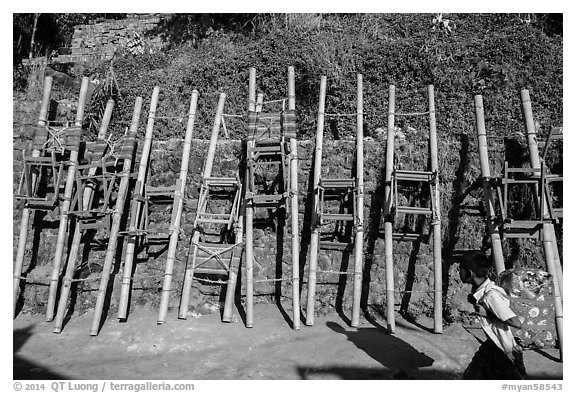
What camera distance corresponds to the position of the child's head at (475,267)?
3.63 meters

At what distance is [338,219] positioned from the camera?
6.93m

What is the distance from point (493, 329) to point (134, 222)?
5.47m

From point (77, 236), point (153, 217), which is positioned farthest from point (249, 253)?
point (77, 236)

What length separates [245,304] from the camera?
22.9 ft

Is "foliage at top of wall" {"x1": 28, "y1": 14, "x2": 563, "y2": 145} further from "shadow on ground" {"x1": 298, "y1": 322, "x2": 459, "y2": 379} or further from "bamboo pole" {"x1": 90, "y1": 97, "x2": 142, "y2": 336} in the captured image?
"shadow on ground" {"x1": 298, "y1": 322, "x2": 459, "y2": 379}

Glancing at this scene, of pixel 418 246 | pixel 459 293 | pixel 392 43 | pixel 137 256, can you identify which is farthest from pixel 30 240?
pixel 392 43

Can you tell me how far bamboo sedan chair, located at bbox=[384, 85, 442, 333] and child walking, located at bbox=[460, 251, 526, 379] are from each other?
2.82 m

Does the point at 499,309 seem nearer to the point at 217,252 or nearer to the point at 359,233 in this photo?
the point at 359,233

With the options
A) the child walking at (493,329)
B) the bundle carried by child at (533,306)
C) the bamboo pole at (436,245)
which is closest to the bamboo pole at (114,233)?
the bamboo pole at (436,245)

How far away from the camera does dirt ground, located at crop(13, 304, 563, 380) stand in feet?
17.2

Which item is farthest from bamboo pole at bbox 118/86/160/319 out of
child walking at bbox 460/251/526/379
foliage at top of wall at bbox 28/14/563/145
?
child walking at bbox 460/251/526/379

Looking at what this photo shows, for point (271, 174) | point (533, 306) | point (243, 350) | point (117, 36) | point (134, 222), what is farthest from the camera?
point (117, 36)

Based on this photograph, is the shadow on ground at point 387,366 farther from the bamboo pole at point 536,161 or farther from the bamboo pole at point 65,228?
the bamboo pole at point 65,228

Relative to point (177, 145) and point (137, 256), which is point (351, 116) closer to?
point (177, 145)
